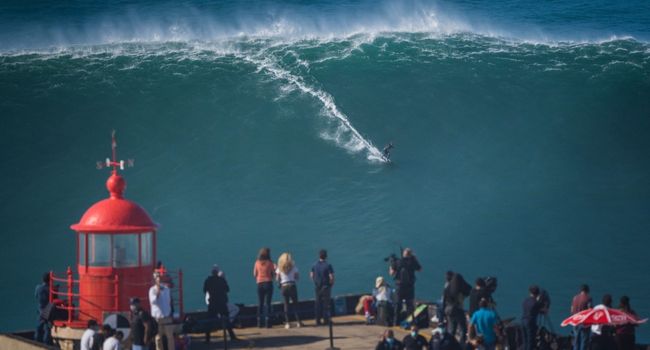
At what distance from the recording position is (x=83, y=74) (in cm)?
4806

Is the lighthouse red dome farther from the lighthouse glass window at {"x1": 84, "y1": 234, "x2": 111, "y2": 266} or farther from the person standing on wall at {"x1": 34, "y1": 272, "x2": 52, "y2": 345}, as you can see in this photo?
the person standing on wall at {"x1": 34, "y1": 272, "x2": 52, "y2": 345}

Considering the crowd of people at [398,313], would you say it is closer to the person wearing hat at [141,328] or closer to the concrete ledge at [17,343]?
the person wearing hat at [141,328]

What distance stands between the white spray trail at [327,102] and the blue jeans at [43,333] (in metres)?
18.8

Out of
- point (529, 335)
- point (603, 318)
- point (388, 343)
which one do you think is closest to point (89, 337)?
point (388, 343)

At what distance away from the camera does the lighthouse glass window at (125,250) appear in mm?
23953

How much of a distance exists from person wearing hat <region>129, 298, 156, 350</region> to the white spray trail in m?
19.7

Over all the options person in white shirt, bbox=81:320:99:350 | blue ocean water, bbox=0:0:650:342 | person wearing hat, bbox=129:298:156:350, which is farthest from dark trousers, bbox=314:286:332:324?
blue ocean water, bbox=0:0:650:342

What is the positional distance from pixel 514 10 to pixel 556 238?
803 inches

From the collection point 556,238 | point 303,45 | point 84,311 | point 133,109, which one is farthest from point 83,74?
point 84,311

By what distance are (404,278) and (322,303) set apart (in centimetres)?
158

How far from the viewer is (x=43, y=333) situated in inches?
950

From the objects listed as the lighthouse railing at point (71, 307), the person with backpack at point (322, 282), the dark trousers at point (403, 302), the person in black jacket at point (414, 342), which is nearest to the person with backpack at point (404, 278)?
the dark trousers at point (403, 302)

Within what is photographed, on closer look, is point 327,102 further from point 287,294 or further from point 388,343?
point 388,343

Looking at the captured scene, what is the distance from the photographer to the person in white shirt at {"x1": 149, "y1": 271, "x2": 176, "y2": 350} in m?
23.5
